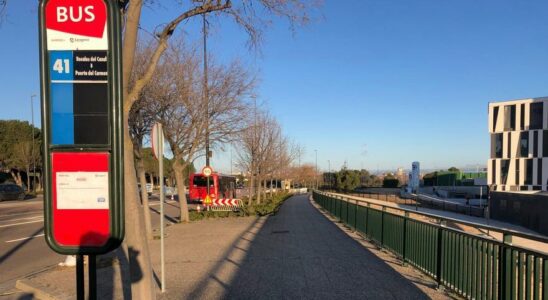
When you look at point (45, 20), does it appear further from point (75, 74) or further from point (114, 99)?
point (114, 99)

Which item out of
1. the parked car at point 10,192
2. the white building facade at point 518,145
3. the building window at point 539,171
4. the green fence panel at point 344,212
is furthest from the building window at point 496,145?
the parked car at point 10,192

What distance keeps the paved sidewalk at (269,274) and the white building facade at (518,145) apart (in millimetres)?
59619

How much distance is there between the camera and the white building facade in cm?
6441

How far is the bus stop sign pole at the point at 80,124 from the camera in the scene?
2564mm

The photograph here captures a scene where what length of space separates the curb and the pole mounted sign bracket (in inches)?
207

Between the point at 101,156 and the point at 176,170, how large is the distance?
17736 mm

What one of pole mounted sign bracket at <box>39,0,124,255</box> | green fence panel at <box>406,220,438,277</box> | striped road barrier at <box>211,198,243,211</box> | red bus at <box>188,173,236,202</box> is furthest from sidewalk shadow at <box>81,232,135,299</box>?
red bus at <box>188,173,236,202</box>

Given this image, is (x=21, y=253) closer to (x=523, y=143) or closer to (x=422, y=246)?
(x=422, y=246)

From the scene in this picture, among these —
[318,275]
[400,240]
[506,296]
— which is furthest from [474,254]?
[400,240]

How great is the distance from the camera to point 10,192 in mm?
39906

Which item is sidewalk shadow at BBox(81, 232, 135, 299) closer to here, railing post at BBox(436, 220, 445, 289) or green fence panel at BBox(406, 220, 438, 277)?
railing post at BBox(436, 220, 445, 289)

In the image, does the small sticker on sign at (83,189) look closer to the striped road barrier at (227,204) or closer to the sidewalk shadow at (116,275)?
the sidewalk shadow at (116,275)

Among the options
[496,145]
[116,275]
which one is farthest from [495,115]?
[116,275]

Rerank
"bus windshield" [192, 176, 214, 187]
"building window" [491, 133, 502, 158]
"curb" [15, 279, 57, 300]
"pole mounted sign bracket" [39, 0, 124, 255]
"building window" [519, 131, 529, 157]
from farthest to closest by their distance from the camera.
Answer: "building window" [491, 133, 502, 158] < "building window" [519, 131, 529, 157] < "bus windshield" [192, 176, 214, 187] < "curb" [15, 279, 57, 300] < "pole mounted sign bracket" [39, 0, 124, 255]
